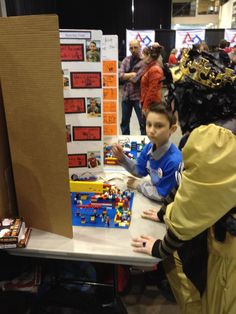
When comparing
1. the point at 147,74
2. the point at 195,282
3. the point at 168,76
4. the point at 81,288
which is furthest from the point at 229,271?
the point at 147,74

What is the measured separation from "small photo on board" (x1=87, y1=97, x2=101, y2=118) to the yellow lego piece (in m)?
0.37

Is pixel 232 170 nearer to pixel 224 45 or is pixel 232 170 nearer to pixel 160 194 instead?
pixel 160 194

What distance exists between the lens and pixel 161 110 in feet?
4.77

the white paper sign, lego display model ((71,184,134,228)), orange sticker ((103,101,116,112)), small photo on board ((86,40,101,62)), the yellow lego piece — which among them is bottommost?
lego display model ((71,184,134,228))

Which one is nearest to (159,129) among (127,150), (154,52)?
(127,150)

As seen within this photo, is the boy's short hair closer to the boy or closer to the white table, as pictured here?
the boy

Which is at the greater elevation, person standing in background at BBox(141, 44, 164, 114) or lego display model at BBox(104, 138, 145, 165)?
person standing in background at BBox(141, 44, 164, 114)

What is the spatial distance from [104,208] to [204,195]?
0.57 metres

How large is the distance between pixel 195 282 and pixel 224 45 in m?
6.11

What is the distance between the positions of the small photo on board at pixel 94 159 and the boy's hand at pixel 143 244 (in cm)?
67

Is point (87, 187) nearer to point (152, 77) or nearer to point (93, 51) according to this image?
point (93, 51)

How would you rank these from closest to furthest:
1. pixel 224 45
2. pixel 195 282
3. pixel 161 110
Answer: pixel 195 282, pixel 161 110, pixel 224 45

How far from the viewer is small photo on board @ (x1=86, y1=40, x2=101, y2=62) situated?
1.53 meters

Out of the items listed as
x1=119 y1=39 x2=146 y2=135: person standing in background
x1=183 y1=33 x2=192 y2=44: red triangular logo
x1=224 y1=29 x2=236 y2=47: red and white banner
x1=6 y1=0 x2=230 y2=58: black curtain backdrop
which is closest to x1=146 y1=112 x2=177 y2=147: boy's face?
x1=119 y1=39 x2=146 y2=135: person standing in background
